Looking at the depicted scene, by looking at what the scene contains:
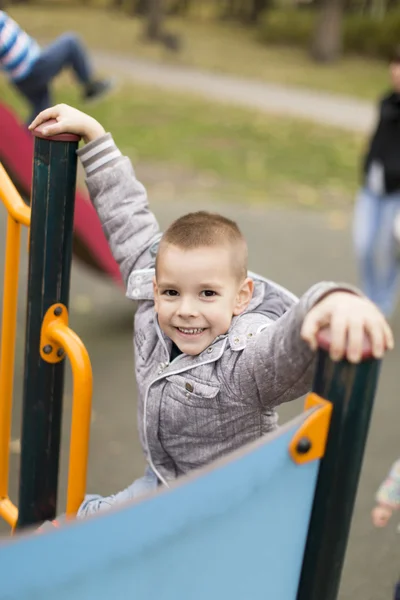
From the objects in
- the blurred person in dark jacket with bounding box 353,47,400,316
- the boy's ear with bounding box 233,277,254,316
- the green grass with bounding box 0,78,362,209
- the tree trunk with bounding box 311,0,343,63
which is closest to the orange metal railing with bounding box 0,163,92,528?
the boy's ear with bounding box 233,277,254,316

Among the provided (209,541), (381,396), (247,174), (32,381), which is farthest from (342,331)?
(247,174)

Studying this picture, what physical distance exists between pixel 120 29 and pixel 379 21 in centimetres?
669

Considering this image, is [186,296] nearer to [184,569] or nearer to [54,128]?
[54,128]

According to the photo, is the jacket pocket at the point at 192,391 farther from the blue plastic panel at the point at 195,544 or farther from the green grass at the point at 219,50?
the green grass at the point at 219,50

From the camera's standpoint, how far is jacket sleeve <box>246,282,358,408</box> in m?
1.30

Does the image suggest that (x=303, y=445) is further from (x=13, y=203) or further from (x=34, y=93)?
(x=34, y=93)

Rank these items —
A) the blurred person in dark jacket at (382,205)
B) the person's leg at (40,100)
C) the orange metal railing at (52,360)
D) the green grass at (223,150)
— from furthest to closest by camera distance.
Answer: the green grass at (223,150) → the blurred person in dark jacket at (382,205) → the person's leg at (40,100) → the orange metal railing at (52,360)

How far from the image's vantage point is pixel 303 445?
3.87 ft

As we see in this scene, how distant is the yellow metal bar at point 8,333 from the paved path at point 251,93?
10.1 m

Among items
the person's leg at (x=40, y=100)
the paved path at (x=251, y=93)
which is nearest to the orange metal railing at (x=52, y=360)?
the person's leg at (x=40, y=100)

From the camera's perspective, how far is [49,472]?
80.4 inches

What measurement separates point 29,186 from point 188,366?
2.24 m

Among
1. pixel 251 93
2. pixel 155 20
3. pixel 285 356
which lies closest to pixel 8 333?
pixel 285 356

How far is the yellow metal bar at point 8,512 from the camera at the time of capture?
222cm
